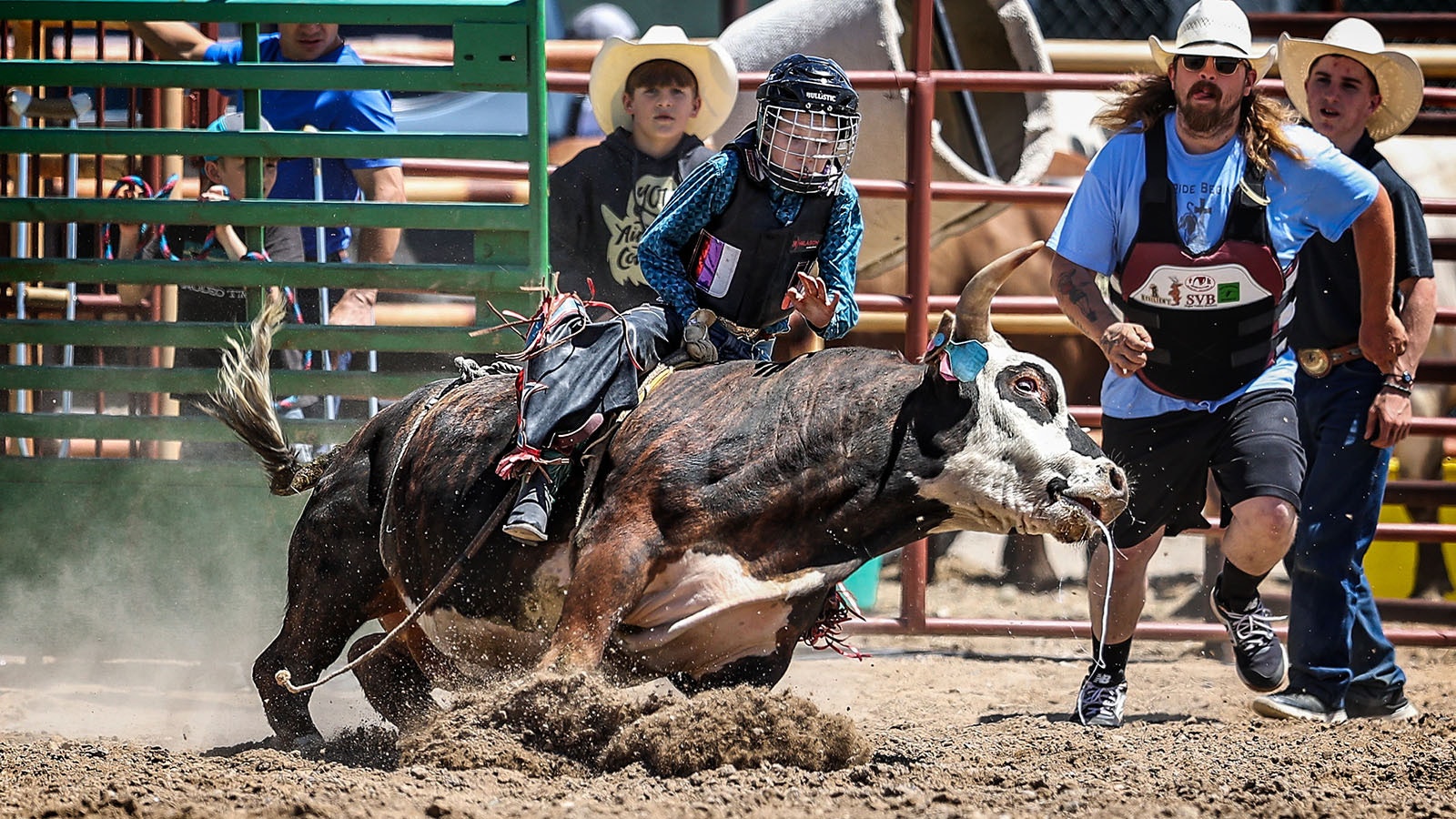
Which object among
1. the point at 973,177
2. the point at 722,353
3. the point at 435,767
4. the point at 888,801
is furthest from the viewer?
the point at 973,177

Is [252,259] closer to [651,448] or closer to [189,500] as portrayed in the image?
[189,500]

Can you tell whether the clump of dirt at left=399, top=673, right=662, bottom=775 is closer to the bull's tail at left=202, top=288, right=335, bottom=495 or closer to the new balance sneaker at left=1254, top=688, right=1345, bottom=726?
the bull's tail at left=202, top=288, right=335, bottom=495

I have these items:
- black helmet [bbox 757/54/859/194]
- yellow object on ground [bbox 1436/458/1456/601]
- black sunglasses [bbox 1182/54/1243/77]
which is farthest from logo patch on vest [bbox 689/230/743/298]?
yellow object on ground [bbox 1436/458/1456/601]

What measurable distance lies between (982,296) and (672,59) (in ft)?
8.21

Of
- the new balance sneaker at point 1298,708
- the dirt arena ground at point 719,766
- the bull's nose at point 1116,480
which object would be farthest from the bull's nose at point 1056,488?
the new balance sneaker at point 1298,708

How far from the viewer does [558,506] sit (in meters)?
3.96

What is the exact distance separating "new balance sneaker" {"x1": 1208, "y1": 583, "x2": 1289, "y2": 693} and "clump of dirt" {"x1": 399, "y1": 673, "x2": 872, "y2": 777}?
1905 millimetres

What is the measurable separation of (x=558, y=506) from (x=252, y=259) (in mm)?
2319

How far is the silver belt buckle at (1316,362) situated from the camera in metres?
5.44

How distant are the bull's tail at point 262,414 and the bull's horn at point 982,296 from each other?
2069 millimetres

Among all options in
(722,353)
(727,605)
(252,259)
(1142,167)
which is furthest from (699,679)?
(252,259)

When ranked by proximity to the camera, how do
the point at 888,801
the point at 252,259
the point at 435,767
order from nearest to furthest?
the point at 888,801, the point at 435,767, the point at 252,259

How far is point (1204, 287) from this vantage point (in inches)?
189

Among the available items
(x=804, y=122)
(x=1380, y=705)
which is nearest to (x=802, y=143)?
(x=804, y=122)
